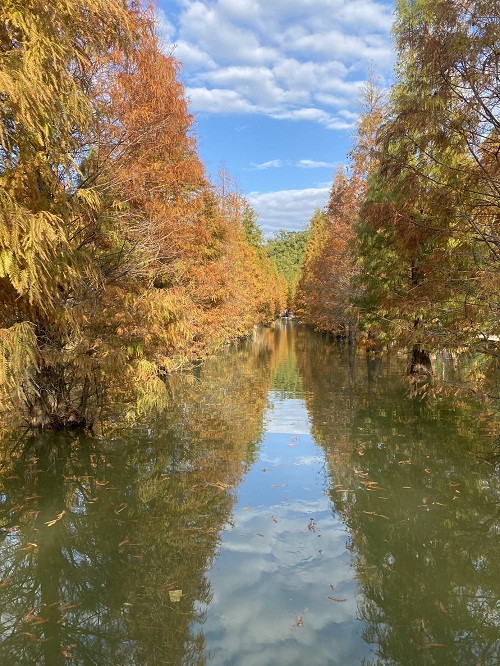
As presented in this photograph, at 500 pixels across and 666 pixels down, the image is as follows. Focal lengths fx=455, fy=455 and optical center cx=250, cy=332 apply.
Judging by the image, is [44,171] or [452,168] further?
[452,168]

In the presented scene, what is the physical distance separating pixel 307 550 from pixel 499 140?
5459 millimetres

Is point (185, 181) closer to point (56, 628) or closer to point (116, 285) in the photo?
point (116, 285)

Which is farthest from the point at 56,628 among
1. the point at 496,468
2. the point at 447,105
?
the point at 447,105

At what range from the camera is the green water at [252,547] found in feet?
11.3

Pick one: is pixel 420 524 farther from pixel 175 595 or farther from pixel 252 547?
pixel 175 595

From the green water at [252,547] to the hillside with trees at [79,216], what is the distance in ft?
4.88

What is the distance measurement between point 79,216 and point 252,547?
15.5ft

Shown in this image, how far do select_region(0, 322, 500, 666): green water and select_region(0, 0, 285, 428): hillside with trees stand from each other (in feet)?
4.88

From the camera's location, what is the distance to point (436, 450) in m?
8.04

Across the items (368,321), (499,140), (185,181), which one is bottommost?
(368,321)

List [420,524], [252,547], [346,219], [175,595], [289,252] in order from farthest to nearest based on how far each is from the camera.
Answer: [289,252], [346,219], [420,524], [252,547], [175,595]

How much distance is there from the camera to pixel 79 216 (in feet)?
20.3

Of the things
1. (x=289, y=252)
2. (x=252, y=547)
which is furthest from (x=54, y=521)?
(x=289, y=252)

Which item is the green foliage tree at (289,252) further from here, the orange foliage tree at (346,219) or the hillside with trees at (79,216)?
the hillside with trees at (79,216)
